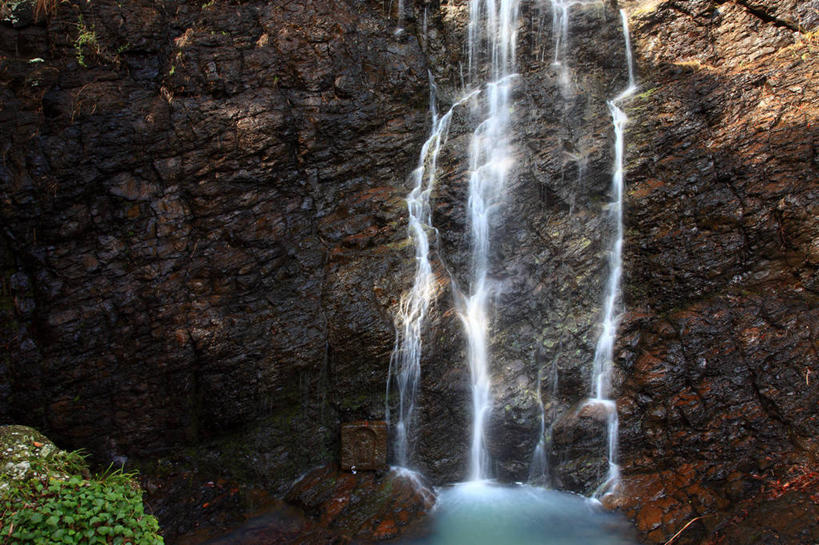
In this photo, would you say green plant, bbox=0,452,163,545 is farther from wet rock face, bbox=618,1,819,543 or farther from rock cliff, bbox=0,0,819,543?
wet rock face, bbox=618,1,819,543

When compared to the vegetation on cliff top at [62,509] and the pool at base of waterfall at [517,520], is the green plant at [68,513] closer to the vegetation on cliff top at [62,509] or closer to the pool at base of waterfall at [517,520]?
Result: the vegetation on cliff top at [62,509]

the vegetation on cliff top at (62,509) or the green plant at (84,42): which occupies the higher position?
the green plant at (84,42)

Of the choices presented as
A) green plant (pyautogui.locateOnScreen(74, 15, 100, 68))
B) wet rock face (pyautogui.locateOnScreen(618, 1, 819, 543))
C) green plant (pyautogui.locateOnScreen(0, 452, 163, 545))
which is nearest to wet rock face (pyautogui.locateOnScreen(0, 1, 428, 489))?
green plant (pyautogui.locateOnScreen(74, 15, 100, 68))

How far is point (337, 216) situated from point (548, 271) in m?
4.73

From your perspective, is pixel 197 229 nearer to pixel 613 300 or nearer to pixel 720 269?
pixel 613 300

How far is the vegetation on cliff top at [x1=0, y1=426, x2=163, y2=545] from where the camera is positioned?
4.35 metres

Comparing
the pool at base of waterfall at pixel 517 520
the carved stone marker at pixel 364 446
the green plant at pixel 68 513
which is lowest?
the pool at base of waterfall at pixel 517 520

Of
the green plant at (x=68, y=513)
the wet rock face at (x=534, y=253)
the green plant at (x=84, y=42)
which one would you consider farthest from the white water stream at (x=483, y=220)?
the green plant at (x=84, y=42)

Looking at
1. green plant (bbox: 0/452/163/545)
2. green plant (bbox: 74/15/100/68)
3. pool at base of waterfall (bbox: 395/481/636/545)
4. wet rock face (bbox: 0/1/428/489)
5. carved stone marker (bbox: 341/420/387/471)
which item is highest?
green plant (bbox: 74/15/100/68)

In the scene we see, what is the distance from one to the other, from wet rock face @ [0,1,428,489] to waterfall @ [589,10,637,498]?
171 inches

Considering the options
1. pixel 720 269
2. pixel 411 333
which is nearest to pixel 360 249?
pixel 411 333

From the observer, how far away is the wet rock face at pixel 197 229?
8.62 meters

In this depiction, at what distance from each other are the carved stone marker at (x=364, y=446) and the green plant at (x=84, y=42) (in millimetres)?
8908

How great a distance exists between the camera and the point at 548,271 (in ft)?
34.2
